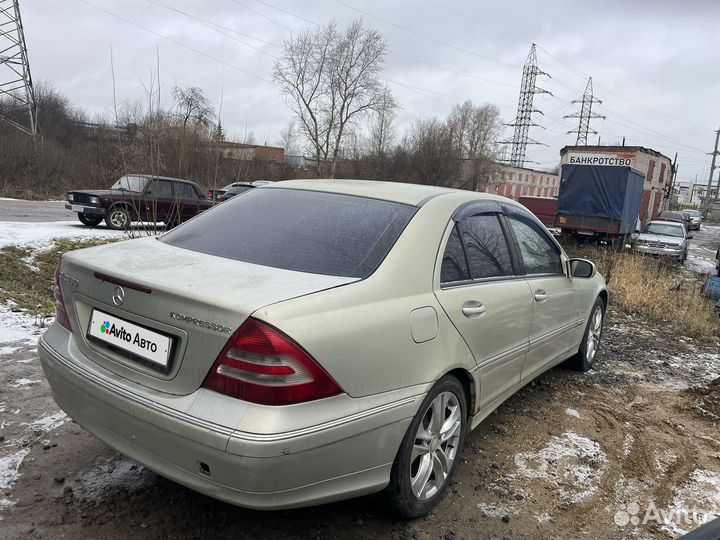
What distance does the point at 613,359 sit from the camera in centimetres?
554

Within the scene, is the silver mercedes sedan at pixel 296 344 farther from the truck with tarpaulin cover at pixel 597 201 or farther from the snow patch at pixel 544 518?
the truck with tarpaulin cover at pixel 597 201

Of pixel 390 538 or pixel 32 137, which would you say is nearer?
pixel 390 538

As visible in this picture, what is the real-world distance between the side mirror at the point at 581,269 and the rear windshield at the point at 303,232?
210 cm

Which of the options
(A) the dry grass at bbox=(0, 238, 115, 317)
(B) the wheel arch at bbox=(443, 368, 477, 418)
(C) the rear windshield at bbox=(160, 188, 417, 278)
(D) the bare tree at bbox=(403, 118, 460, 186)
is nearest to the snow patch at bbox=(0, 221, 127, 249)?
(A) the dry grass at bbox=(0, 238, 115, 317)

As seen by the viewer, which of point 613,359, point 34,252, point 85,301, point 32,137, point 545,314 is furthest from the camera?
point 32,137

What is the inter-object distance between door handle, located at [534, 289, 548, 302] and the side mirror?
756mm

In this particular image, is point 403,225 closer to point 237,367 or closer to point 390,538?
point 237,367

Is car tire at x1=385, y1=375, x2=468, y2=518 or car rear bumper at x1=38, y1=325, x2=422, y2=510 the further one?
car tire at x1=385, y1=375, x2=468, y2=518

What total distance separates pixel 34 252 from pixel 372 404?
7842mm

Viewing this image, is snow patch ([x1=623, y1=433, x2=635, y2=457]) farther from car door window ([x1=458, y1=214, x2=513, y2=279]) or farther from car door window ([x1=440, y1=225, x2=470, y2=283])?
car door window ([x1=440, y1=225, x2=470, y2=283])

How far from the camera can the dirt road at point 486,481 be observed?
236 cm

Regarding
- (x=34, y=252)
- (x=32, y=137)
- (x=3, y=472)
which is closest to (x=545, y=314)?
(x=3, y=472)

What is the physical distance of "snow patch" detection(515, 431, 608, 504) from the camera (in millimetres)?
2946

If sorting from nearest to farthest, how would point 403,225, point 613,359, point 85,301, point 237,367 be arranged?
1. point 237,367
2. point 85,301
3. point 403,225
4. point 613,359
